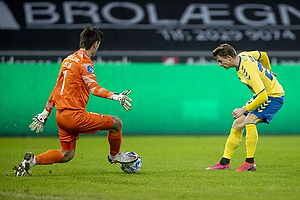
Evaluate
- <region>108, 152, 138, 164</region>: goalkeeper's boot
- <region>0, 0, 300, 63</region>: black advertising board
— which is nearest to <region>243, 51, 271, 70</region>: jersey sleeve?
<region>108, 152, 138, 164</region>: goalkeeper's boot

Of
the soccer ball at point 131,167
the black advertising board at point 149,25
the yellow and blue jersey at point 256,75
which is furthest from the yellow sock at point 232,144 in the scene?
the black advertising board at point 149,25

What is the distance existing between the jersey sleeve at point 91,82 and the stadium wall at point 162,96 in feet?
28.5

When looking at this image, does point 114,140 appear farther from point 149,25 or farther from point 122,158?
point 149,25

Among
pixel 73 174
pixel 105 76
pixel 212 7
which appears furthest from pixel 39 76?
pixel 73 174

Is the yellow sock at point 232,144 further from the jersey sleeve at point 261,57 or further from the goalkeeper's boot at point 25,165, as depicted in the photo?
the goalkeeper's boot at point 25,165

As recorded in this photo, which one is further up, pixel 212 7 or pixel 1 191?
pixel 212 7

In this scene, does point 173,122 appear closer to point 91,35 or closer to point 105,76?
point 105,76

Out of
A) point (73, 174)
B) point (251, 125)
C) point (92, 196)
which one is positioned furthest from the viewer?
point (251, 125)

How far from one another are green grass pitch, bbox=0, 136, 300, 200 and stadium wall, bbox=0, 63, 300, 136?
5244 millimetres

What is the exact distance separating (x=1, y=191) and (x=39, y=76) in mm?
10013

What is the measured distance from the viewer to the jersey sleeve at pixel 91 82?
6055mm

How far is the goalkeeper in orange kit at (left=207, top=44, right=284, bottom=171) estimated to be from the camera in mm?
6855

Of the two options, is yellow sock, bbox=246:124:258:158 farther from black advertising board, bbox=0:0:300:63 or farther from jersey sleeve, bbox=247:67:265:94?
black advertising board, bbox=0:0:300:63

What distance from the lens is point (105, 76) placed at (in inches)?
605
